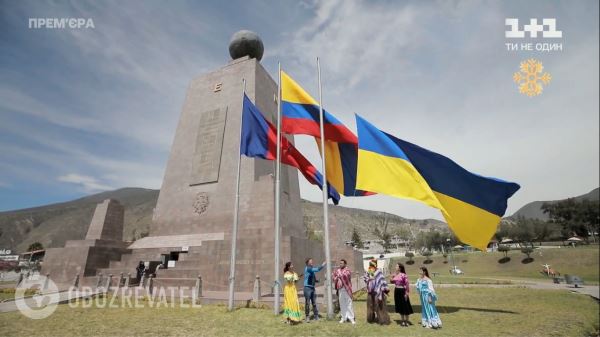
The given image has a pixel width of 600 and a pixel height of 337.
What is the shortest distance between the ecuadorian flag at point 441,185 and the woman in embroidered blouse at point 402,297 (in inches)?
96.6

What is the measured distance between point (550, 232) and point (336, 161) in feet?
288

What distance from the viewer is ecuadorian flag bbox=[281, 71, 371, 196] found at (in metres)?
11.8

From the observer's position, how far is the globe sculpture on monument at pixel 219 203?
1559cm

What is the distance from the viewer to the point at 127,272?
1822 cm

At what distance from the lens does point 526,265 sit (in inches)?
1740

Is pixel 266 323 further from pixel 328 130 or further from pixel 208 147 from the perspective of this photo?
pixel 208 147

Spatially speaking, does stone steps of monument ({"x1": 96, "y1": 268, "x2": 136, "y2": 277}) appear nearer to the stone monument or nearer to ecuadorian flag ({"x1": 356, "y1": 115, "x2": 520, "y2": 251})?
the stone monument

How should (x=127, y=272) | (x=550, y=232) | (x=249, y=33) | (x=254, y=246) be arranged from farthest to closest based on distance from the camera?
(x=550, y=232) < (x=249, y=33) < (x=127, y=272) < (x=254, y=246)

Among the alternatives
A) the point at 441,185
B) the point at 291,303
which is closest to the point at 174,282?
the point at 291,303

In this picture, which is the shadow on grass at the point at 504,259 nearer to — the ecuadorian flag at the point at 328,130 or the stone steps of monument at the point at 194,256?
the ecuadorian flag at the point at 328,130

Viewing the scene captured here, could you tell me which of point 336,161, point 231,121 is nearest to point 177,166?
point 231,121

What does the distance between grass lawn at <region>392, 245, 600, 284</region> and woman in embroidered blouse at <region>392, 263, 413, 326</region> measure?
74.8 feet

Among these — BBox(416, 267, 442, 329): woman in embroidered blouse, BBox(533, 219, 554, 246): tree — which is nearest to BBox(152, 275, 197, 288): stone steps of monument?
BBox(416, 267, 442, 329): woman in embroidered blouse

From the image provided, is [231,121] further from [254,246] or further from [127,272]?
[127,272]
